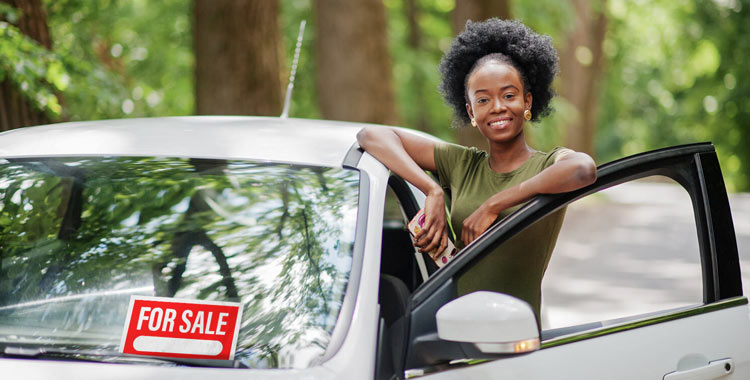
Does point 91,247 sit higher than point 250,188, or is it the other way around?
point 250,188

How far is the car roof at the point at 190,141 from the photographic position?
2840mm

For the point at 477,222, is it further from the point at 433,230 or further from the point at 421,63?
the point at 421,63

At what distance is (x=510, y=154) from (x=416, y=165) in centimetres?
33

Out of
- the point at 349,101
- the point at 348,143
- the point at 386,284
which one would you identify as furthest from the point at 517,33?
the point at 349,101

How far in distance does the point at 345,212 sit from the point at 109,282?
70cm

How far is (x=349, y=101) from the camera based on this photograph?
38.3 ft

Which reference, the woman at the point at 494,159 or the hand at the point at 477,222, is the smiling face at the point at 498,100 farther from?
the hand at the point at 477,222

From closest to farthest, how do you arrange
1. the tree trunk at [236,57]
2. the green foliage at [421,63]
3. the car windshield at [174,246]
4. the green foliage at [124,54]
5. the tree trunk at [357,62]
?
the car windshield at [174,246]
the green foliage at [124,54]
the tree trunk at [236,57]
the tree trunk at [357,62]
the green foliage at [421,63]

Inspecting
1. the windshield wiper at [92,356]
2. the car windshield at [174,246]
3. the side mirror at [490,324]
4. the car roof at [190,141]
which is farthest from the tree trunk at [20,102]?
the side mirror at [490,324]

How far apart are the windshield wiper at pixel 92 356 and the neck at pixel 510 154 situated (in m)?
1.27

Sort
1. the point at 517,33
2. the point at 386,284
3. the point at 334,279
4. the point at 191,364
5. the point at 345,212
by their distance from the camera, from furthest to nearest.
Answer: the point at 517,33
the point at 386,284
the point at 345,212
the point at 334,279
the point at 191,364

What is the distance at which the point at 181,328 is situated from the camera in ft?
7.77

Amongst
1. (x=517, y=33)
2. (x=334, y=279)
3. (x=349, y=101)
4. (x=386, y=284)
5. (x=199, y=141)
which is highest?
(x=517, y=33)

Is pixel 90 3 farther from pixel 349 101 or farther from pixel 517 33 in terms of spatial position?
pixel 517 33
